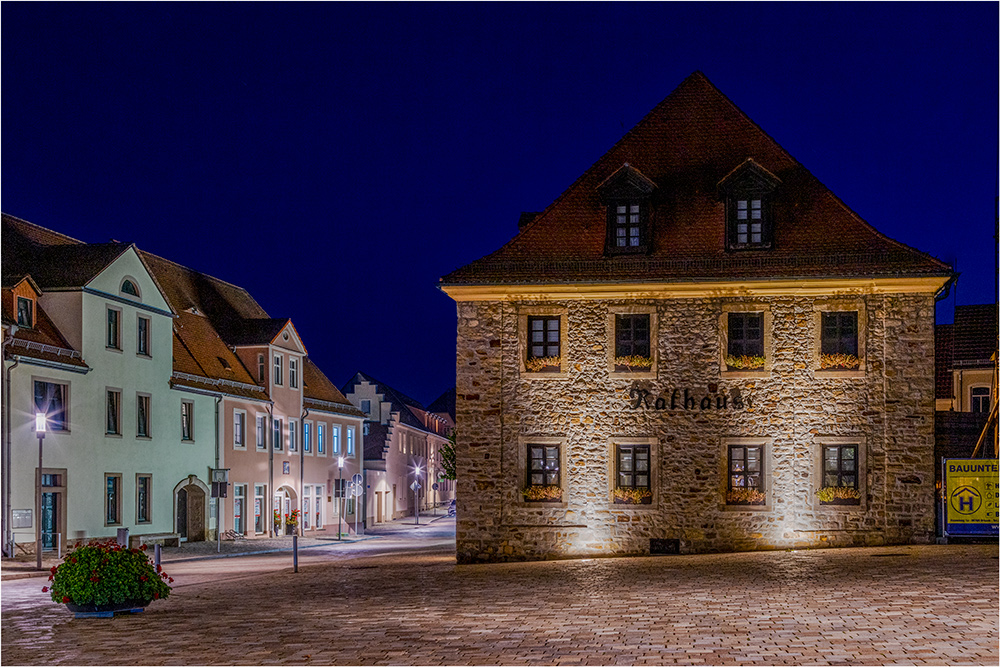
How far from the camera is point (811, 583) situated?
19.1 m

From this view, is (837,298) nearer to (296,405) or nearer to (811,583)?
(811,583)

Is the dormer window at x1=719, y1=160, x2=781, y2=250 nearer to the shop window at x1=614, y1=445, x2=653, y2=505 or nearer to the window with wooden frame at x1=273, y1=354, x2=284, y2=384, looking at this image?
the shop window at x1=614, y1=445, x2=653, y2=505

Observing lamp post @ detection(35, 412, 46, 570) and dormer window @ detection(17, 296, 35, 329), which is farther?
dormer window @ detection(17, 296, 35, 329)

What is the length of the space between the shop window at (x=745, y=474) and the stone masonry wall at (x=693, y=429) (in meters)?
0.21

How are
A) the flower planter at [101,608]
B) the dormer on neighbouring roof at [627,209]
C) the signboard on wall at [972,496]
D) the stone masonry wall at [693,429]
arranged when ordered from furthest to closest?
the dormer on neighbouring roof at [627,209] → the stone masonry wall at [693,429] → the signboard on wall at [972,496] → the flower planter at [101,608]

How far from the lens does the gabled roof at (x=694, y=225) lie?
90.0 ft

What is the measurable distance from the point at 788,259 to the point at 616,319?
13.9 ft

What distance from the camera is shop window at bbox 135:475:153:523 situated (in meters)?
38.7

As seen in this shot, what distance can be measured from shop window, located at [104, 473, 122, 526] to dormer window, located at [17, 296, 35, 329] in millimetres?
5783

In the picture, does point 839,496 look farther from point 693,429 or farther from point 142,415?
point 142,415

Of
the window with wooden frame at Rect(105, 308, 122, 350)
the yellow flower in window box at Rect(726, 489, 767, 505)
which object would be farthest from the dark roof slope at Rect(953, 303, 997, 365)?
the window with wooden frame at Rect(105, 308, 122, 350)

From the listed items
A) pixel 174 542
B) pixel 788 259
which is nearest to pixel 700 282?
pixel 788 259

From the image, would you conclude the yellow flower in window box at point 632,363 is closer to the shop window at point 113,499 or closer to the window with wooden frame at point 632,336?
the window with wooden frame at point 632,336

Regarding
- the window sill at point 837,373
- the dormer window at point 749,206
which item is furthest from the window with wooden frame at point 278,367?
the window sill at point 837,373
